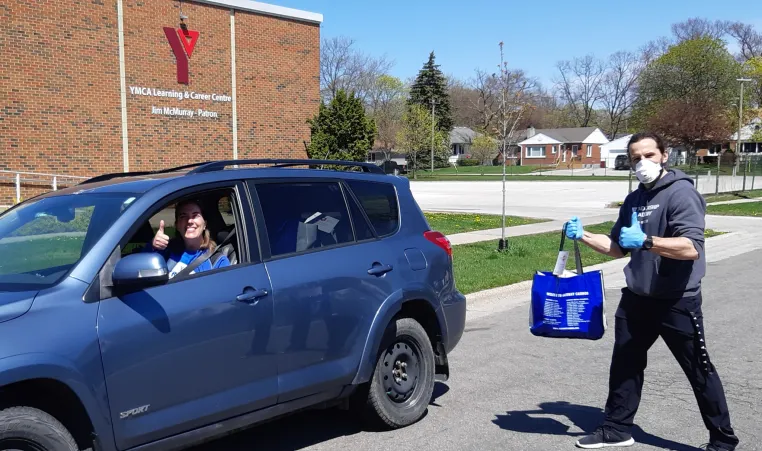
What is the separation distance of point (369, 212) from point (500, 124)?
991cm

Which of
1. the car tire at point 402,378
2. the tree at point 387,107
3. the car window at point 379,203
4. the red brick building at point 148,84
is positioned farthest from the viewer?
the tree at point 387,107

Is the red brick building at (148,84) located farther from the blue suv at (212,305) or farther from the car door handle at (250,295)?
the car door handle at (250,295)

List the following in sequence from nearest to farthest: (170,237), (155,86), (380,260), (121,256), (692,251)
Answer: (121,256), (692,251), (170,237), (380,260), (155,86)

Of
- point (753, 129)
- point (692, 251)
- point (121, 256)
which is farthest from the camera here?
point (753, 129)

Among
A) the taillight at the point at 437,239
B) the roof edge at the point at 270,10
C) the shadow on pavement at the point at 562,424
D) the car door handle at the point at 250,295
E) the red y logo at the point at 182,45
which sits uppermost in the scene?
the roof edge at the point at 270,10

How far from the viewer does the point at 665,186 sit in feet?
13.8

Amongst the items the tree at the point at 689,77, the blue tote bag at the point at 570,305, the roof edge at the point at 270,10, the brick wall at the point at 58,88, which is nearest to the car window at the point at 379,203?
the blue tote bag at the point at 570,305

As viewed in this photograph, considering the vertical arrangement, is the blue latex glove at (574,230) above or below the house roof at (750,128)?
below

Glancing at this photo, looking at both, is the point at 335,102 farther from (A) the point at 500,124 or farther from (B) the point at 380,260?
(B) the point at 380,260

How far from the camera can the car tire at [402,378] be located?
4.74 meters

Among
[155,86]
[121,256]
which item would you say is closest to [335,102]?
[155,86]

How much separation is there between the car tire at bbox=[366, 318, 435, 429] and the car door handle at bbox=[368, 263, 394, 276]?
391 mm

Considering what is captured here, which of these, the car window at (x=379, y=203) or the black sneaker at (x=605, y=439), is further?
the car window at (x=379, y=203)

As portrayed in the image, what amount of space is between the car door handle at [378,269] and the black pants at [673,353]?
4.97 feet
